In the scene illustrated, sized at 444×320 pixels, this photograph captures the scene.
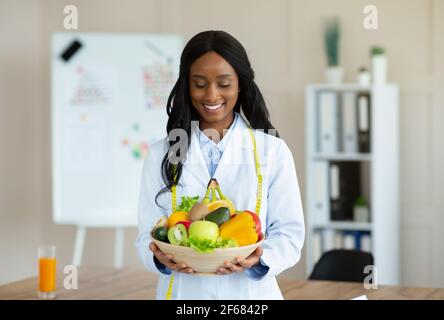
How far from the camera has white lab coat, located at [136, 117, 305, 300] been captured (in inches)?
52.1

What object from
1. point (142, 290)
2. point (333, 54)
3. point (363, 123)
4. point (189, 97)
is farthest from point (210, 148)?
point (333, 54)

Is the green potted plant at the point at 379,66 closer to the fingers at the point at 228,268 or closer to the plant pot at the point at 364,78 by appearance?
the plant pot at the point at 364,78

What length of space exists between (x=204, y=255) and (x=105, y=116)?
3.25 m

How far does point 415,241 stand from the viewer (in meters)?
4.27

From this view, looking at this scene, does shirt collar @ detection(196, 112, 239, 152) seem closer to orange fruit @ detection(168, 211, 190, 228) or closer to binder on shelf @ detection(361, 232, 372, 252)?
orange fruit @ detection(168, 211, 190, 228)

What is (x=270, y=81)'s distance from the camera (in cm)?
453

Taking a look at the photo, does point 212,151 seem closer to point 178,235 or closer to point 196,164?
point 196,164

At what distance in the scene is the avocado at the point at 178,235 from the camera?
3.94 feet

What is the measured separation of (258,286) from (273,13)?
3.36 m

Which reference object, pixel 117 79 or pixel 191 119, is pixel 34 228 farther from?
pixel 191 119

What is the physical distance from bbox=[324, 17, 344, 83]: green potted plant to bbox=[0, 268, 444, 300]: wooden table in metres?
1.91

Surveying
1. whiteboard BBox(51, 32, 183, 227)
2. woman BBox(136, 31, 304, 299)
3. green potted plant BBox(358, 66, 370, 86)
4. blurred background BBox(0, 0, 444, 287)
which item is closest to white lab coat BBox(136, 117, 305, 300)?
woman BBox(136, 31, 304, 299)

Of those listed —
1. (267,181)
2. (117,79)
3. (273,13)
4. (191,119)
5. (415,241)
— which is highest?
(273,13)
